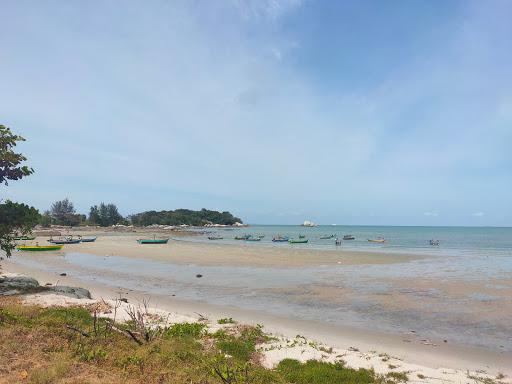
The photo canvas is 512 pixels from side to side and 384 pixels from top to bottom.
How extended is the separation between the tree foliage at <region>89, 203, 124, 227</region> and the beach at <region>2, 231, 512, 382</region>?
447ft

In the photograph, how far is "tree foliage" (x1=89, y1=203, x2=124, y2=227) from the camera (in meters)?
160

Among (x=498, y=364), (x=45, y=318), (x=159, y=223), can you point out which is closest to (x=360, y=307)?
(x=498, y=364)

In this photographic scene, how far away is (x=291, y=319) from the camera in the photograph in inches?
615

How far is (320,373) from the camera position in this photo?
8773 millimetres

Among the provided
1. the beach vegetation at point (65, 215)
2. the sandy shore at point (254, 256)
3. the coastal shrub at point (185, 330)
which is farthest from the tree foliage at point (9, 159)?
the beach vegetation at point (65, 215)

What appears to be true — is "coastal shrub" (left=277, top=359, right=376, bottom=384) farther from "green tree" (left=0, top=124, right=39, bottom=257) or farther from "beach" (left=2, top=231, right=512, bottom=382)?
"green tree" (left=0, top=124, right=39, bottom=257)

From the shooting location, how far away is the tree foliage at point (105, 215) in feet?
524

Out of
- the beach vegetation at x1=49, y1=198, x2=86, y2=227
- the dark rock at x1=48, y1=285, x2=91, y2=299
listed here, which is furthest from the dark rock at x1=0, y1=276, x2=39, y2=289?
the beach vegetation at x1=49, y1=198, x2=86, y2=227

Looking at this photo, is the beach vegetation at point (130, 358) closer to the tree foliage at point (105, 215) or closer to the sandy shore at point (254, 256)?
the sandy shore at point (254, 256)

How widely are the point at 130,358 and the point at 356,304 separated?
13214 mm

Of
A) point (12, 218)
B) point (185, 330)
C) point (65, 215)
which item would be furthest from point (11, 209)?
point (65, 215)

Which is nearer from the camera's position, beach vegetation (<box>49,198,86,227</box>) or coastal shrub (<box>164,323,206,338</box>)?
coastal shrub (<box>164,323,206,338</box>)

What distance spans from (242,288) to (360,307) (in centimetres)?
767

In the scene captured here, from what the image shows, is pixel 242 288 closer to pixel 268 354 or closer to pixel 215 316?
pixel 215 316
